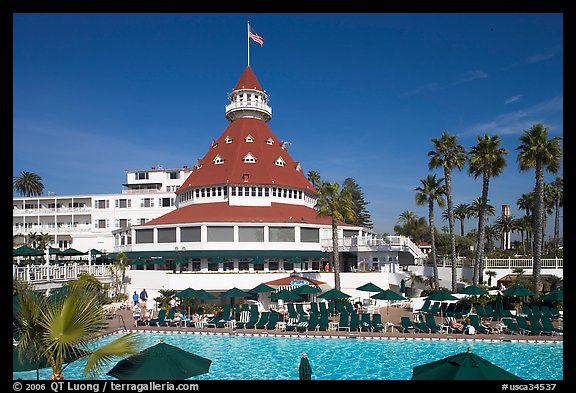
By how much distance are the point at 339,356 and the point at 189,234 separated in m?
26.1

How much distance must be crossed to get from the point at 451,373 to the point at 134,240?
139 feet

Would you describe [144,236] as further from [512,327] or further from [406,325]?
[512,327]

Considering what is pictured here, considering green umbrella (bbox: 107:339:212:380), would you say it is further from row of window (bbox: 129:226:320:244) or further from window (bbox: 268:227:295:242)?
window (bbox: 268:227:295:242)

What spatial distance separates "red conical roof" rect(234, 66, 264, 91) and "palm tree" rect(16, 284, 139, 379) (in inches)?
2056

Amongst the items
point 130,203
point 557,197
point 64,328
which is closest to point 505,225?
point 557,197

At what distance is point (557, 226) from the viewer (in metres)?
73.2

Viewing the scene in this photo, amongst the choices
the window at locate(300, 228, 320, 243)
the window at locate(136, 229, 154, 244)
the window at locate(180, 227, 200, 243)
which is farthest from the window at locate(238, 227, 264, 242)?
the window at locate(136, 229, 154, 244)

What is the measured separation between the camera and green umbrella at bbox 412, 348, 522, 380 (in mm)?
9148

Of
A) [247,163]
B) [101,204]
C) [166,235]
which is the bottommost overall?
[166,235]

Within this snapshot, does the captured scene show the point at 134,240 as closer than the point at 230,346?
No

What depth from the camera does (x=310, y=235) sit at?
45.0 meters

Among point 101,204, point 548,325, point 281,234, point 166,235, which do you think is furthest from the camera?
point 101,204
